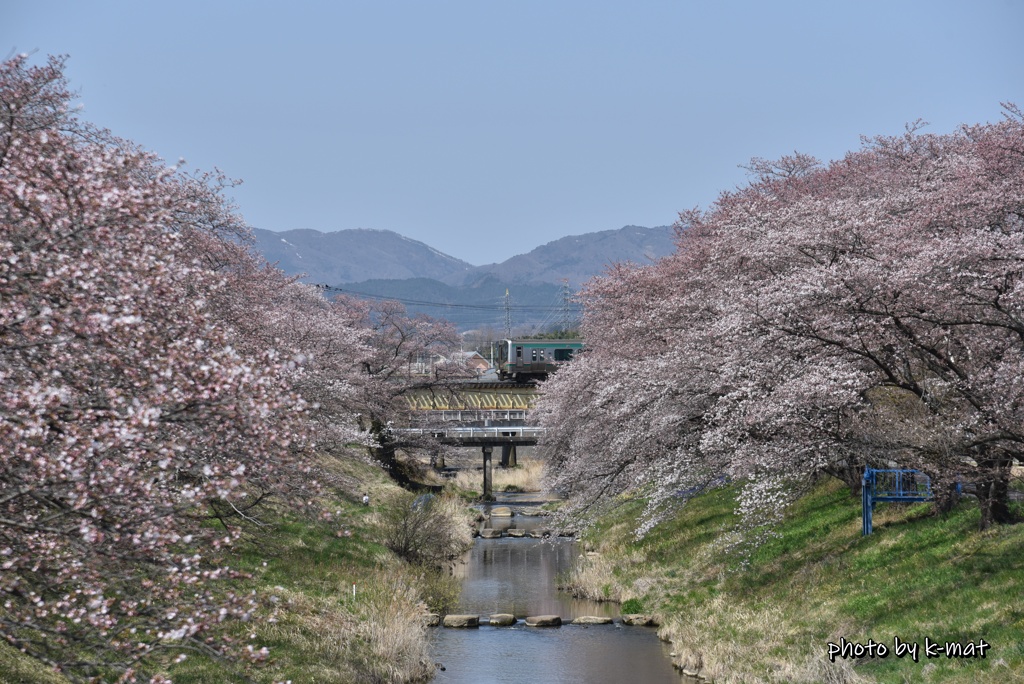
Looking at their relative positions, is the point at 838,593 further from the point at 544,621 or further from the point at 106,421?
the point at 106,421

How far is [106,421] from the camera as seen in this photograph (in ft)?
27.3

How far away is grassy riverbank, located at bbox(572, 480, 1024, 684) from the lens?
47.6 feet

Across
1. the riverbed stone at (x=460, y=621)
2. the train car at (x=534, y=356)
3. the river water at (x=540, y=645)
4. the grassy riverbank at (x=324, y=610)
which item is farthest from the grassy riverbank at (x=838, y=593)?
the train car at (x=534, y=356)

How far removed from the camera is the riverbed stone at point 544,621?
2477cm

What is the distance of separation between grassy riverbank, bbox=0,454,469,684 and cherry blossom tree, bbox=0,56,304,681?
2.01 m

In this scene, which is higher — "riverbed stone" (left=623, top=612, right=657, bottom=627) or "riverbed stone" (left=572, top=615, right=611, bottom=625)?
"riverbed stone" (left=623, top=612, right=657, bottom=627)

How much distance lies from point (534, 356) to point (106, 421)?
79.5 meters

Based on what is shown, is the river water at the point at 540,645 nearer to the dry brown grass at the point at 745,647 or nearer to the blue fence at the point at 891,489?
the dry brown grass at the point at 745,647

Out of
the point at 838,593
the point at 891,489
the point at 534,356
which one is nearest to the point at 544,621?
the point at 838,593

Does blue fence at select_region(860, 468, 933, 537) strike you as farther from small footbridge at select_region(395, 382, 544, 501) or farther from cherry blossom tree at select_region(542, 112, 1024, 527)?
small footbridge at select_region(395, 382, 544, 501)


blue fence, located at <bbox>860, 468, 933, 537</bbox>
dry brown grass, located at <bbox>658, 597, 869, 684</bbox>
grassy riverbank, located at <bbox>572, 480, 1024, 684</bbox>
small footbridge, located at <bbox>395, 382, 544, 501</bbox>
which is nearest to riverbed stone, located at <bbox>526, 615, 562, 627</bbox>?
grassy riverbank, located at <bbox>572, 480, 1024, 684</bbox>

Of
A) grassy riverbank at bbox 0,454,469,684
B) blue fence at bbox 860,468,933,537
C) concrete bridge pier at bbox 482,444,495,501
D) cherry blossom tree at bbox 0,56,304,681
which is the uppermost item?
cherry blossom tree at bbox 0,56,304,681

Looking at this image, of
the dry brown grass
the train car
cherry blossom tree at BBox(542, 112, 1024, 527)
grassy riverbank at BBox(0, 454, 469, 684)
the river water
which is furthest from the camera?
the train car

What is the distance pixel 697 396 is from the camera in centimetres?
2345
